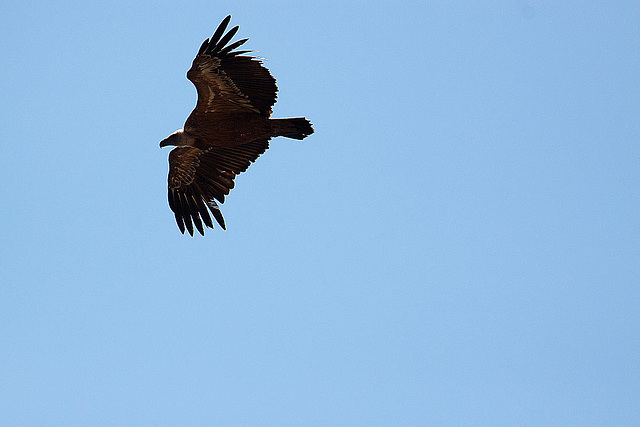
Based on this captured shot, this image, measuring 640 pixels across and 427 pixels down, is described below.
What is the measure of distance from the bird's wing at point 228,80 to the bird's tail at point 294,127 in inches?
10.1

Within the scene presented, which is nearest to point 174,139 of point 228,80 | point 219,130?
point 219,130

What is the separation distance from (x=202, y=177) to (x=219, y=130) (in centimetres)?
132

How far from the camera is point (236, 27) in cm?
1498

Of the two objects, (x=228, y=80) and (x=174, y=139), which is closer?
(x=228, y=80)

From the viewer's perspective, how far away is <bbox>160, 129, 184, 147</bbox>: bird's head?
16812 mm

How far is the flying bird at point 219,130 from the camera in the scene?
50.3 feet

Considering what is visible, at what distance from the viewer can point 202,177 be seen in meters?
17.4

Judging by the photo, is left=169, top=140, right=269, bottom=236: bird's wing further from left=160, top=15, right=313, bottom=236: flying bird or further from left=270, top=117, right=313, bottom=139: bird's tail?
left=270, top=117, right=313, bottom=139: bird's tail

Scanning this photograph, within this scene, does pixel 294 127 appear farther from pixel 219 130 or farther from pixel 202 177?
pixel 202 177

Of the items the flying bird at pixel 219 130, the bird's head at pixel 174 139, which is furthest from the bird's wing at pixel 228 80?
the bird's head at pixel 174 139

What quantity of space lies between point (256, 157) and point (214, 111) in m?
1.36

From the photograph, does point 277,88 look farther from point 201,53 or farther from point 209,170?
point 209,170

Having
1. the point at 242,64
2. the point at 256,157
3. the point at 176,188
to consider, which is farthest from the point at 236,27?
the point at 176,188

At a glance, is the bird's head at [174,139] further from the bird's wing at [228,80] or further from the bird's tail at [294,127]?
the bird's tail at [294,127]
